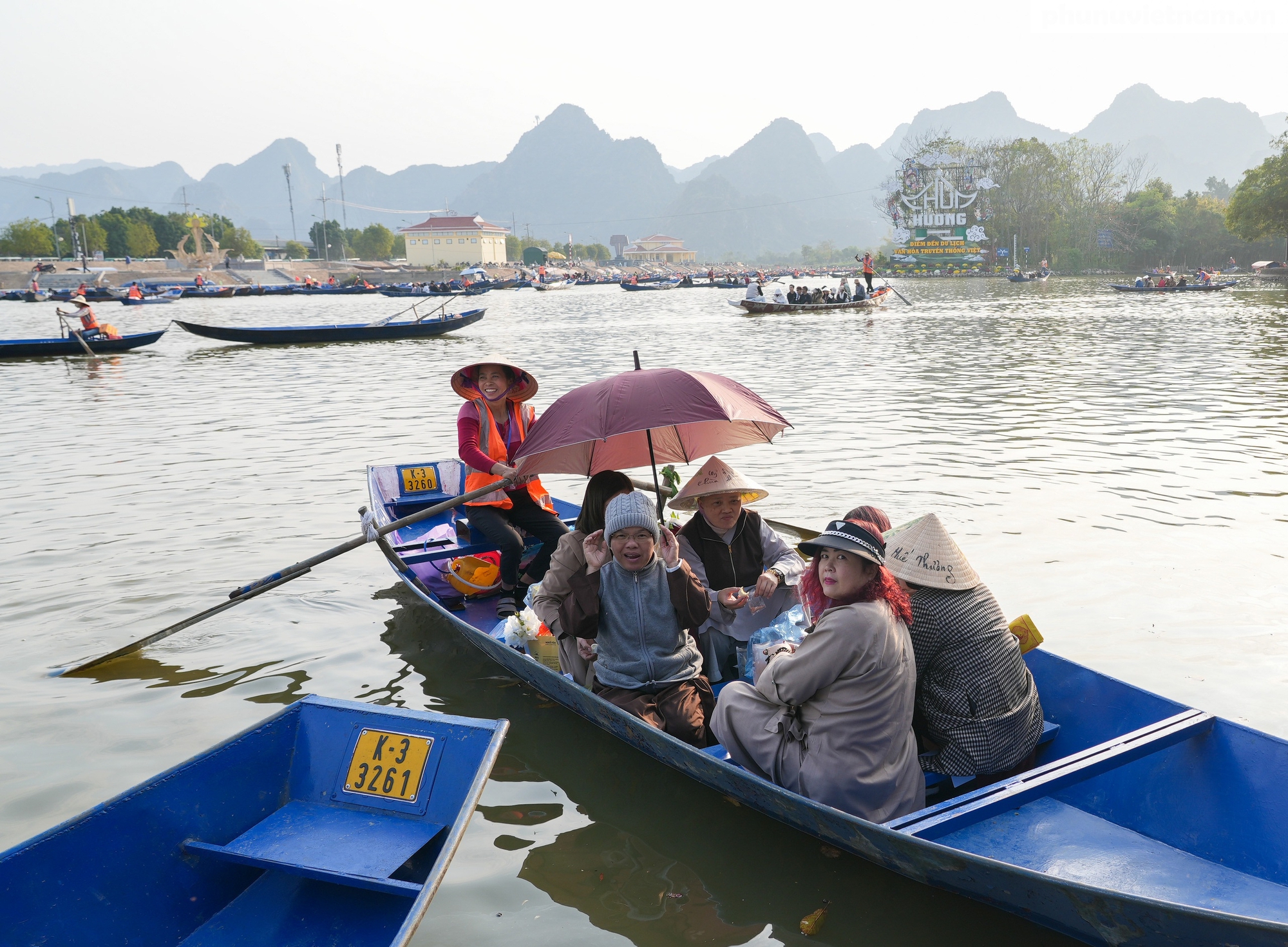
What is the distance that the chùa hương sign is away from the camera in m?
91.0

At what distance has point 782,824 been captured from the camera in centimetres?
428

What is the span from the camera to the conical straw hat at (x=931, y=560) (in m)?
3.73

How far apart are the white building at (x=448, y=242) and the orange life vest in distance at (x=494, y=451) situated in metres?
149

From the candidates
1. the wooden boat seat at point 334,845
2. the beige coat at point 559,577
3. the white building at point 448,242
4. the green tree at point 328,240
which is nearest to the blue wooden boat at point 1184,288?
the beige coat at point 559,577

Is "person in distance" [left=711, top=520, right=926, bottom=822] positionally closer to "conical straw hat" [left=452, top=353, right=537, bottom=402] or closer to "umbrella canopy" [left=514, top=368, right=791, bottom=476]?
"umbrella canopy" [left=514, top=368, right=791, bottom=476]

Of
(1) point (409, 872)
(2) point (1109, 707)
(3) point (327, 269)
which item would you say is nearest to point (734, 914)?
(1) point (409, 872)

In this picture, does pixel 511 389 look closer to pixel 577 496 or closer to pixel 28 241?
pixel 577 496

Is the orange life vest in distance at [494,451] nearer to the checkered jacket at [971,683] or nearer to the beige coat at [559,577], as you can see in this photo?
the beige coat at [559,577]

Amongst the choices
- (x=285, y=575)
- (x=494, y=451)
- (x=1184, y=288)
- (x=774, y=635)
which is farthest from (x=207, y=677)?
(x=1184, y=288)

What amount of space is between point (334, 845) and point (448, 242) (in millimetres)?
155756

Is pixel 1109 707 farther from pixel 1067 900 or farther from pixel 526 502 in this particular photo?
pixel 526 502

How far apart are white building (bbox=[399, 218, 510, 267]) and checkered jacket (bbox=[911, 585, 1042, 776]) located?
152412 mm

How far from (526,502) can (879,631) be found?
13.4 ft

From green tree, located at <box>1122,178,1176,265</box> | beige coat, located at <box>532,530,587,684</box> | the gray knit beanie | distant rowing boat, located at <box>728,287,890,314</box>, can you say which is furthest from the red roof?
the gray knit beanie
